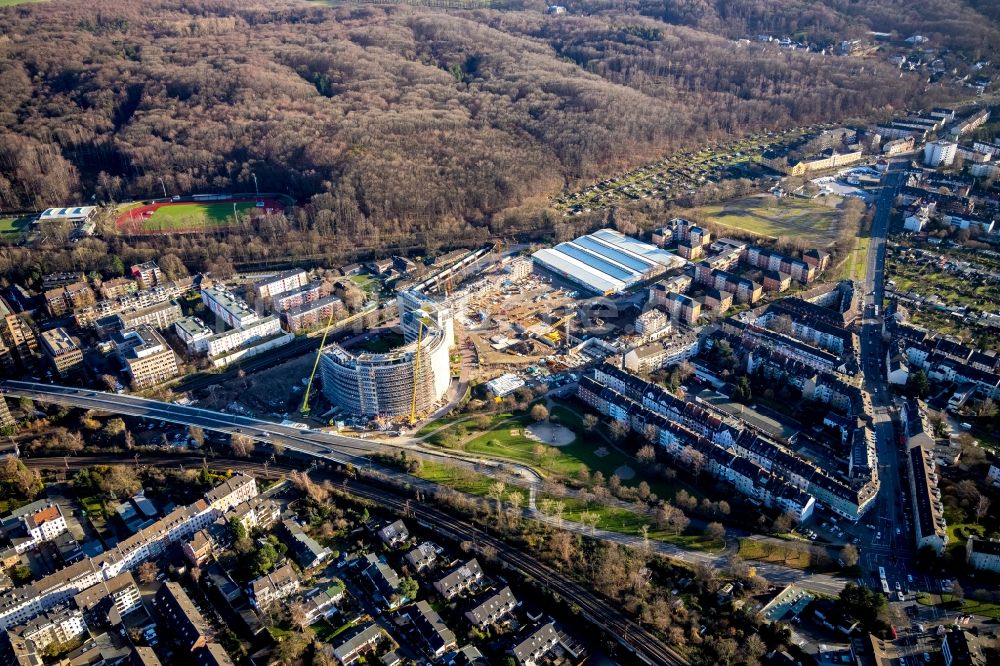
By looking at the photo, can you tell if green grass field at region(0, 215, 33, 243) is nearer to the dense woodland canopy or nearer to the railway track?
the dense woodland canopy

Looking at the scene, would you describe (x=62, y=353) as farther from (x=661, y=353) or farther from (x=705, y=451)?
(x=705, y=451)

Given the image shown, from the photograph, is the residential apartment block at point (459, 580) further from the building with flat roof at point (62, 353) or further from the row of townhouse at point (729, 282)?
the row of townhouse at point (729, 282)

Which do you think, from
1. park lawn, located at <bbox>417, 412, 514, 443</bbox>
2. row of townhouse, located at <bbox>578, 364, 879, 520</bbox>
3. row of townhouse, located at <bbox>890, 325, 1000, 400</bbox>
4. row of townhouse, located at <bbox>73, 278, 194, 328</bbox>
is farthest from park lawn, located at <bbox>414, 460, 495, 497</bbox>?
row of townhouse, located at <bbox>73, 278, 194, 328</bbox>

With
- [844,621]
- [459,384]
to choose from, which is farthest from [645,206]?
[844,621]

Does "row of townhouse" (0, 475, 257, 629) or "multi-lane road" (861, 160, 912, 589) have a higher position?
"multi-lane road" (861, 160, 912, 589)

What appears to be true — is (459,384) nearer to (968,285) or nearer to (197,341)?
(197,341)

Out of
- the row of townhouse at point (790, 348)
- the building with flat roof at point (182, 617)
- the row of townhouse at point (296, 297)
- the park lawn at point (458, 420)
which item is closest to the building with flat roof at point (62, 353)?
the row of townhouse at point (296, 297)

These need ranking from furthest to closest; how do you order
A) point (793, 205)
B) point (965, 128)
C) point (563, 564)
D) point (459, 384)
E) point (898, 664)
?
1. point (965, 128)
2. point (793, 205)
3. point (459, 384)
4. point (563, 564)
5. point (898, 664)

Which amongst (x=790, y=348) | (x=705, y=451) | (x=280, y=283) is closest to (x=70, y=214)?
(x=280, y=283)
